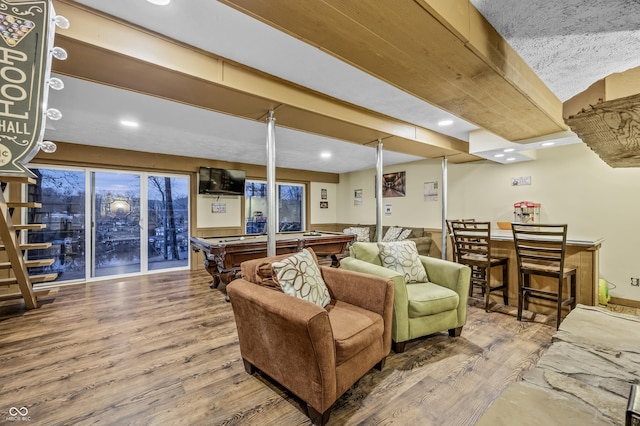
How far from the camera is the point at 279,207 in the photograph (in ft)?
23.4

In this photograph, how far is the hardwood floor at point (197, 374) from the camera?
1564mm

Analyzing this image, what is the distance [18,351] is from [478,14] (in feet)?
13.9

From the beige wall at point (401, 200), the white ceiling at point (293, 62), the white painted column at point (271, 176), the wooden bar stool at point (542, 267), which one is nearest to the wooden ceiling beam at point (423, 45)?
the white ceiling at point (293, 62)

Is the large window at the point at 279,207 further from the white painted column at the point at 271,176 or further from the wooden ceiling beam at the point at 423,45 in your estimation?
the wooden ceiling beam at the point at 423,45

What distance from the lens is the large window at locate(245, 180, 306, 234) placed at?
21.6ft

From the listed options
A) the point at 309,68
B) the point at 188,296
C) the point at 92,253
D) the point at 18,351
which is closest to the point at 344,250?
the point at 188,296

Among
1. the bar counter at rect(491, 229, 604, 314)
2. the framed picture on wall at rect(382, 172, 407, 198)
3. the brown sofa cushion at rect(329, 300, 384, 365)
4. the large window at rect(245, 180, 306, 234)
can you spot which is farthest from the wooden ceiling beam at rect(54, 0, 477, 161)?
the large window at rect(245, 180, 306, 234)

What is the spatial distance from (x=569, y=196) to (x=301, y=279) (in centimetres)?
435

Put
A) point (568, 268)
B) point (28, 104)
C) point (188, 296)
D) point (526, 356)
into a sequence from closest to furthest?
point (28, 104) → point (526, 356) → point (568, 268) → point (188, 296)

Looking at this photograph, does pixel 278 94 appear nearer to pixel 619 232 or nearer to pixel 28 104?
pixel 28 104

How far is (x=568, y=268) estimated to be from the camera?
9.00 feet

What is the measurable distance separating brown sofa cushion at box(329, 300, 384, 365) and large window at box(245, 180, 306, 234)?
4994 mm

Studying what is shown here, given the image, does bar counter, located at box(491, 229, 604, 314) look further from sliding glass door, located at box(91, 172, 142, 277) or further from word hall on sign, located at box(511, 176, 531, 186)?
sliding glass door, located at box(91, 172, 142, 277)

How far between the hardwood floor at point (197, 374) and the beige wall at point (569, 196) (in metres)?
1.99
